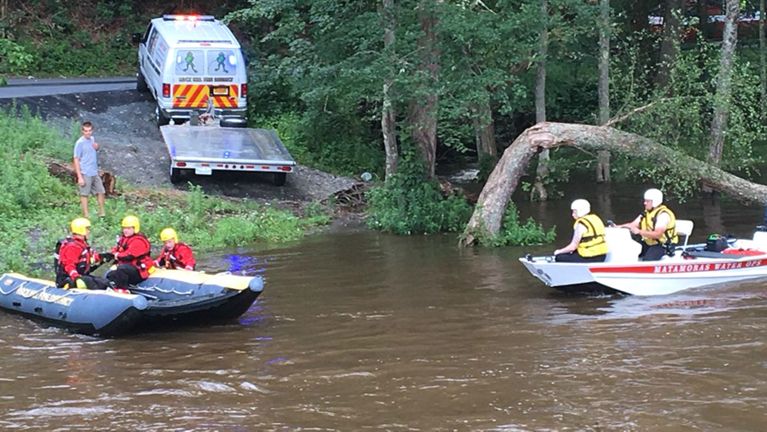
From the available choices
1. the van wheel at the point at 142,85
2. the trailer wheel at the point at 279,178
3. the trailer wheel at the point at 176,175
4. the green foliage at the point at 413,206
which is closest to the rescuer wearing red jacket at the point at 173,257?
the green foliage at the point at 413,206

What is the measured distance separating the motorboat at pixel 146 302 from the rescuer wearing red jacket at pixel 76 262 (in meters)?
0.17

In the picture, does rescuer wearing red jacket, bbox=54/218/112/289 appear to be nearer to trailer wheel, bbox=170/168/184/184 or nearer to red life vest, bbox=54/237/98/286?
red life vest, bbox=54/237/98/286

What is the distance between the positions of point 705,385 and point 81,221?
771 centimetres

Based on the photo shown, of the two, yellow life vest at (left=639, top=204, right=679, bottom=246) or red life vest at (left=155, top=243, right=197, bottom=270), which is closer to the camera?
red life vest at (left=155, top=243, right=197, bottom=270)

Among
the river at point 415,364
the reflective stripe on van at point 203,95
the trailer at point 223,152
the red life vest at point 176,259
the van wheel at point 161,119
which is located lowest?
the river at point 415,364

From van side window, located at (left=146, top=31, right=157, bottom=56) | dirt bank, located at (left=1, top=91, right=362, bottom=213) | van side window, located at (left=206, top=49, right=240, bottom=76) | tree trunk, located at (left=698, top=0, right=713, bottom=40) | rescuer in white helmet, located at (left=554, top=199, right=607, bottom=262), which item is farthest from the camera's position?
tree trunk, located at (left=698, top=0, right=713, bottom=40)

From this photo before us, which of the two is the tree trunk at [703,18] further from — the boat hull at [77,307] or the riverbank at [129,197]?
the boat hull at [77,307]

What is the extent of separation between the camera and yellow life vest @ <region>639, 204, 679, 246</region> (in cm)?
1479

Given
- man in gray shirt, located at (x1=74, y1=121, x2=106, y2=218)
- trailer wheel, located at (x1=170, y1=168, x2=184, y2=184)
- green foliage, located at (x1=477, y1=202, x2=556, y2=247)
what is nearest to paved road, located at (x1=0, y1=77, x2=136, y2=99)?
trailer wheel, located at (x1=170, y1=168, x2=184, y2=184)

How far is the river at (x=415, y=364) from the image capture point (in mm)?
9320

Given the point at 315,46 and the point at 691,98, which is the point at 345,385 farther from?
the point at 315,46

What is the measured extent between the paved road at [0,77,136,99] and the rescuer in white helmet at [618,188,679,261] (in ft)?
55.1

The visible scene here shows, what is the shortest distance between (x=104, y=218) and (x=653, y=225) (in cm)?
952

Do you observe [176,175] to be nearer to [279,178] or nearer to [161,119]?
[279,178]
